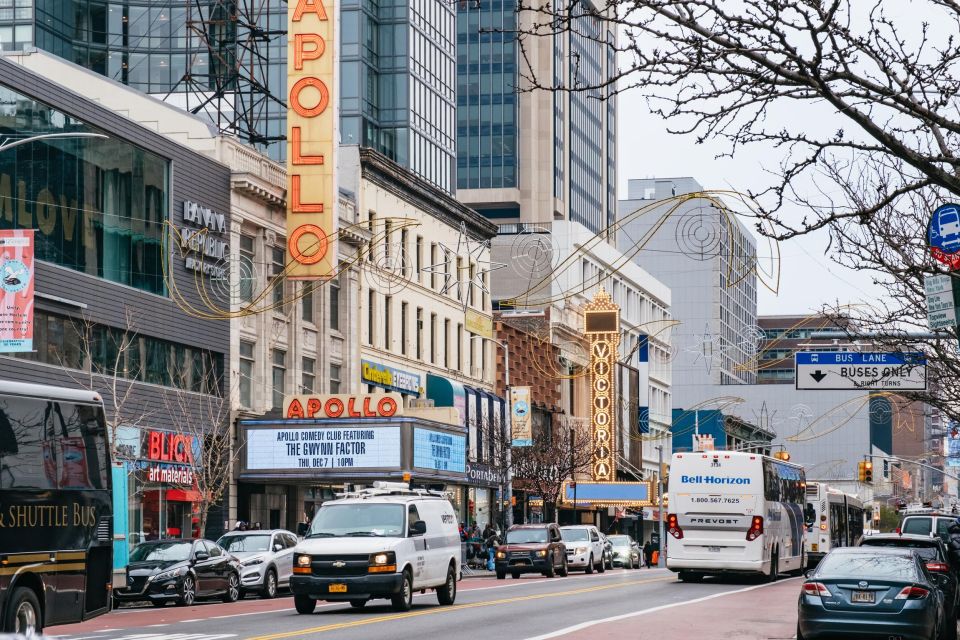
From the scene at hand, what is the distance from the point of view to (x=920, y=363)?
31.9 meters

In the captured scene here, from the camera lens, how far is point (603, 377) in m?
97.4

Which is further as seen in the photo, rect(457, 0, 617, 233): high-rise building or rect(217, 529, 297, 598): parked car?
rect(457, 0, 617, 233): high-rise building

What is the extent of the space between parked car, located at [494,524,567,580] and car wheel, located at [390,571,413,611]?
69.5 ft

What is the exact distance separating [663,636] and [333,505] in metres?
8.50

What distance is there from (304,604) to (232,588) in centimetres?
757

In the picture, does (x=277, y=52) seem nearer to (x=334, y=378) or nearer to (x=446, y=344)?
(x=446, y=344)

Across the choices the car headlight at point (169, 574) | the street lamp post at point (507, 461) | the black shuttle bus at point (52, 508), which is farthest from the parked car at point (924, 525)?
the street lamp post at point (507, 461)

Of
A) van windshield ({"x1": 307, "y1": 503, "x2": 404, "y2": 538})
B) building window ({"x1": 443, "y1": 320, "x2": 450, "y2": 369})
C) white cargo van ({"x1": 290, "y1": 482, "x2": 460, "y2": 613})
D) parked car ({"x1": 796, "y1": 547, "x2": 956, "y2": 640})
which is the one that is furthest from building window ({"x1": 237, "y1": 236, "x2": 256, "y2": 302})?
parked car ({"x1": 796, "y1": 547, "x2": 956, "y2": 640})

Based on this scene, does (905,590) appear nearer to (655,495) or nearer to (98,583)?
(98,583)

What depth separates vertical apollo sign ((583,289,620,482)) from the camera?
317ft

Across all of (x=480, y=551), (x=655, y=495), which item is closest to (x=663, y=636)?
(x=480, y=551)

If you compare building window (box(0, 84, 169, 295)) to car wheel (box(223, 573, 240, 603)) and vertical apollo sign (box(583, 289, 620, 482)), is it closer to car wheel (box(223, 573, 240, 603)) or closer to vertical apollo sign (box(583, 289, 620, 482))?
car wheel (box(223, 573, 240, 603))

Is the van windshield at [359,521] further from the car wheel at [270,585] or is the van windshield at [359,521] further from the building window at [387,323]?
the building window at [387,323]

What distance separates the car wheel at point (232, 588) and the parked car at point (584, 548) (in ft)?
70.0
